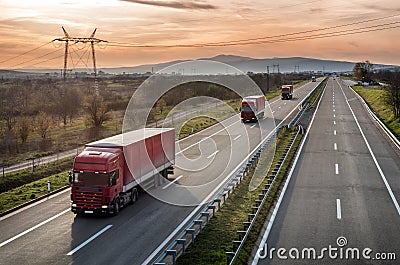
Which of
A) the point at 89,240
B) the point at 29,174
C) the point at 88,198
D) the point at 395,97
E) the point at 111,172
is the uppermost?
the point at 395,97

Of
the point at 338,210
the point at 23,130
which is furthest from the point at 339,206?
the point at 23,130

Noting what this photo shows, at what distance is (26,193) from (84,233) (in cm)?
824

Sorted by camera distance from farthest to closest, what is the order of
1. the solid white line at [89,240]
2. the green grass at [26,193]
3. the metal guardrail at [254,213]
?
→ the green grass at [26,193], the solid white line at [89,240], the metal guardrail at [254,213]

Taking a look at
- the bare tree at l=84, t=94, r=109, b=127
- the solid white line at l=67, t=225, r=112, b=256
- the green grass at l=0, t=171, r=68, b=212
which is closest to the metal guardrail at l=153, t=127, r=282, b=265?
the solid white line at l=67, t=225, r=112, b=256

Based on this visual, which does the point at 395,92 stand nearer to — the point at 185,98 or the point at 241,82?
the point at 185,98

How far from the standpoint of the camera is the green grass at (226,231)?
14.8 m

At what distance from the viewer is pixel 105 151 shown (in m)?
20.3

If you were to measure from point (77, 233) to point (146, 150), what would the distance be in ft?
20.5

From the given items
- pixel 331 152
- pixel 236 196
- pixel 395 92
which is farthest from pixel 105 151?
pixel 395 92

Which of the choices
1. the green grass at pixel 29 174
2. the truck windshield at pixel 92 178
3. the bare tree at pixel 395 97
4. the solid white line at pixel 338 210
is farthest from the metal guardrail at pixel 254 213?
the bare tree at pixel 395 97

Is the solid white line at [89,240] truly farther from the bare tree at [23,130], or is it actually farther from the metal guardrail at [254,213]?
the bare tree at [23,130]

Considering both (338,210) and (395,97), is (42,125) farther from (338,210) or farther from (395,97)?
(395,97)

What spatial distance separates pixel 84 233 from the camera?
17.8 m

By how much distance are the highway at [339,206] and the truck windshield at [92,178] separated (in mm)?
7149
